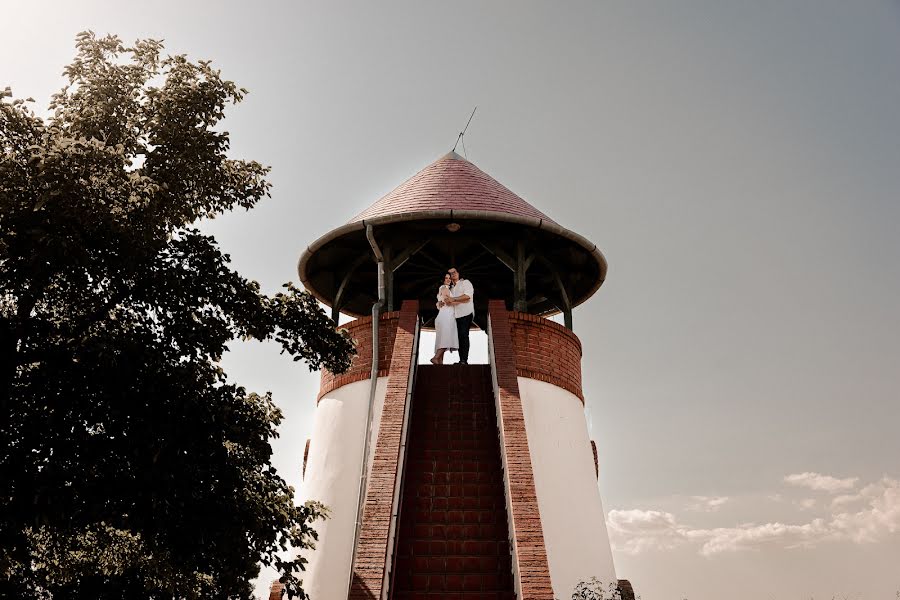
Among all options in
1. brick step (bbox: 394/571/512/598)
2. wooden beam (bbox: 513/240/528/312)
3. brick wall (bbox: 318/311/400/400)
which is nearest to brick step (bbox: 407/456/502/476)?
brick step (bbox: 394/571/512/598)

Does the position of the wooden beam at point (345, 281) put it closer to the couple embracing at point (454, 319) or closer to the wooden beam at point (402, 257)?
the wooden beam at point (402, 257)

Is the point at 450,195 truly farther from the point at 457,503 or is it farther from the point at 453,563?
the point at 453,563

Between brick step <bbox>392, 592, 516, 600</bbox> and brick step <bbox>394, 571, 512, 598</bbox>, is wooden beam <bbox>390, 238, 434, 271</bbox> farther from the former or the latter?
brick step <bbox>392, 592, 516, 600</bbox>

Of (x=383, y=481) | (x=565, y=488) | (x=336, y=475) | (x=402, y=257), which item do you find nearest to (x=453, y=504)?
(x=383, y=481)

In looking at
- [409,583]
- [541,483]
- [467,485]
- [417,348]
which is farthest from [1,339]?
[541,483]

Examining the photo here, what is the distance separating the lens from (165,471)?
220 inches

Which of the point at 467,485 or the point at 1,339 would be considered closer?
the point at 1,339

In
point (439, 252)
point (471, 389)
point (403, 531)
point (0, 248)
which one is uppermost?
point (439, 252)

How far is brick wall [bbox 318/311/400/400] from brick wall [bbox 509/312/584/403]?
1.84m

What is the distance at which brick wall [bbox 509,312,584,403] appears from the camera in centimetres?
1182

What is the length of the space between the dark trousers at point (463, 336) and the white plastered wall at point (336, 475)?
137 cm

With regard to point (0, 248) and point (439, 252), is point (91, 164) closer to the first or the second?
point (0, 248)

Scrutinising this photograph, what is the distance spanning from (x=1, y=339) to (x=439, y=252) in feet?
32.3

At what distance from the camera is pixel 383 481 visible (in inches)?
333
